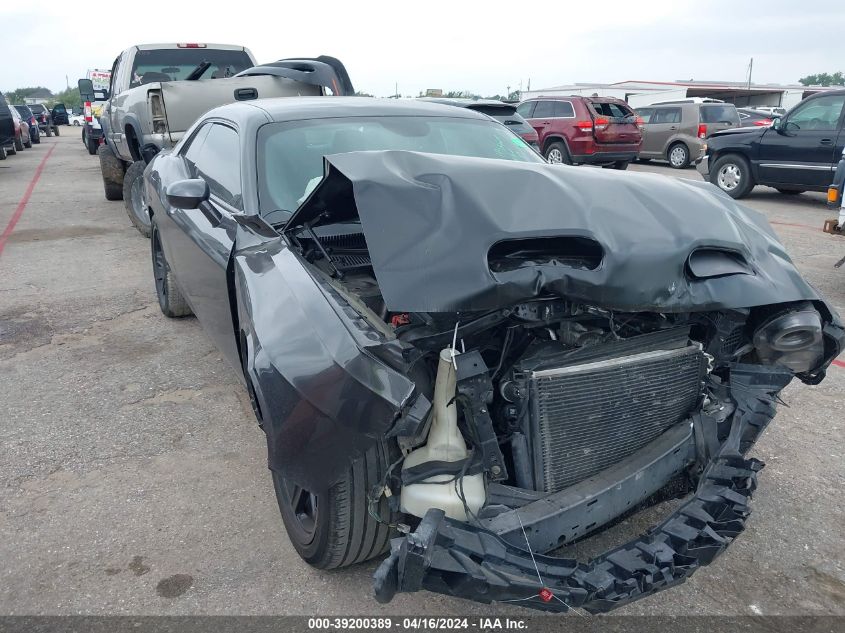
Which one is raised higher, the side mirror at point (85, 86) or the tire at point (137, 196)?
the side mirror at point (85, 86)

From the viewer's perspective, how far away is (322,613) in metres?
2.35

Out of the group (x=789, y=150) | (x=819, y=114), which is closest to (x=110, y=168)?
(x=789, y=150)

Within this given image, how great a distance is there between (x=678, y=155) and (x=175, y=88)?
42.9 ft

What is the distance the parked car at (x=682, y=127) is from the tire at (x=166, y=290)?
14.3 meters

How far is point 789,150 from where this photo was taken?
10.3m

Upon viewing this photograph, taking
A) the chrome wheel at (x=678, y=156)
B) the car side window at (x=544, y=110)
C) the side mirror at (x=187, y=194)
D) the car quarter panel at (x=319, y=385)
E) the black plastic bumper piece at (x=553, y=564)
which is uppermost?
the side mirror at (x=187, y=194)

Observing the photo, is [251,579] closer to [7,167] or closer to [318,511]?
[318,511]

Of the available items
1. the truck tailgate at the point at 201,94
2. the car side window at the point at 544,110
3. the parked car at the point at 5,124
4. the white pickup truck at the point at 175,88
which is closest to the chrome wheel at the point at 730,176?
the car side window at the point at 544,110

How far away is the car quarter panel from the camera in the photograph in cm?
194

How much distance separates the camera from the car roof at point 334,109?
3584 mm

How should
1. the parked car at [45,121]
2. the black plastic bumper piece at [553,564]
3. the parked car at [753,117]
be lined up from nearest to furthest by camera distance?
the black plastic bumper piece at [553,564] < the parked car at [753,117] < the parked car at [45,121]

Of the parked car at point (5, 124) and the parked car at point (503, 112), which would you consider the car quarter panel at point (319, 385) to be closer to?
the parked car at point (503, 112)

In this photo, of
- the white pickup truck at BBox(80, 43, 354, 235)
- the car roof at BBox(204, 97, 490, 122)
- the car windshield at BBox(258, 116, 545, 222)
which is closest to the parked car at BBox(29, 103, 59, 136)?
the white pickup truck at BBox(80, 43, 354, 235)

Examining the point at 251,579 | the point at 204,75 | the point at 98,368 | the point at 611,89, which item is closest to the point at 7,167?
the point at 204,75
